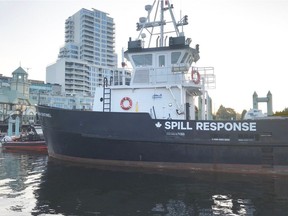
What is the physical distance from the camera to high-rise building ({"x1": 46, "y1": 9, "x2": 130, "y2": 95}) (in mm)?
96688

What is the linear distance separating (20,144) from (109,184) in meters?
14.8

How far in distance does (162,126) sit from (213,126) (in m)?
1.94

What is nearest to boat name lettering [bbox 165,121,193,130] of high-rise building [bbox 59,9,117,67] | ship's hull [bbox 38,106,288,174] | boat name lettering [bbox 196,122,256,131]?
ship's hull [bbox 38,106,288,174]

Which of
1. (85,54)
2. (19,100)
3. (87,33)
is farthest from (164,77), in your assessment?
(87,33)

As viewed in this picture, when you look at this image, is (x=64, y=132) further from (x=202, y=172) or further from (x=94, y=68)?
(x=94, y=68)

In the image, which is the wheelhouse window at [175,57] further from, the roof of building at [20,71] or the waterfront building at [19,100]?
the roof of building at [20,71]

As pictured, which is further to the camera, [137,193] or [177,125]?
[177,125]

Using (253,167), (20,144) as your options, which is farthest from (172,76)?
(20,144)

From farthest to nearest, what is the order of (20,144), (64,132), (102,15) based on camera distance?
(102,15) < (20,144) < (64,132)

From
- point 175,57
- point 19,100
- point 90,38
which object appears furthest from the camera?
point 90,38

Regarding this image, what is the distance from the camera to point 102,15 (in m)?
122

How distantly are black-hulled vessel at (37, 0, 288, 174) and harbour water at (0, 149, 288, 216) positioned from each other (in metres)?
0.85

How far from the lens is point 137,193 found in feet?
26.2

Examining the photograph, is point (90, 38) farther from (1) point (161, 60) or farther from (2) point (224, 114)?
(1) point (161, 60)
